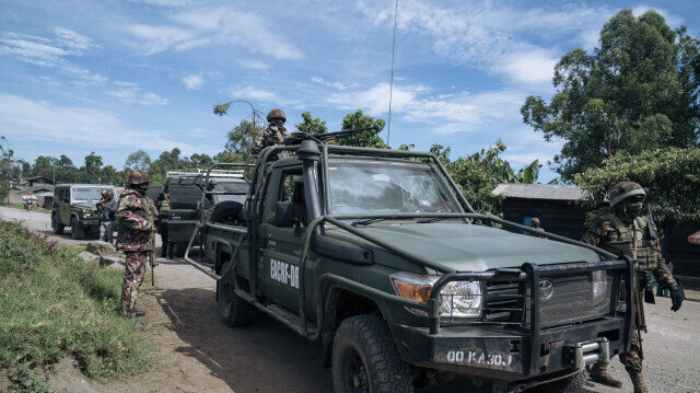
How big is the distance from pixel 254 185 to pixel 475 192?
413 inches

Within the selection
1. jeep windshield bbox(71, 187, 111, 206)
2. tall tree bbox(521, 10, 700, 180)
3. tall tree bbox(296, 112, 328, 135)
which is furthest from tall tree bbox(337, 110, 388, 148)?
tall tree bbox(521, 10, 700, 180)

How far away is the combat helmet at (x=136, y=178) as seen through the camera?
6.20 m

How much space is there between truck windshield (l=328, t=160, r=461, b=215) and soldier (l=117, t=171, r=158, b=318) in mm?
3112

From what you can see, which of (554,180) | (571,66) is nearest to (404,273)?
(554,180)

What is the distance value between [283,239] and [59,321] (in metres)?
2.08

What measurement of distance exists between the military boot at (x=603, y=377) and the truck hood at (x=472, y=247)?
68.5 inches

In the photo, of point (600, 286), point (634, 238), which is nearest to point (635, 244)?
point (634, 238)

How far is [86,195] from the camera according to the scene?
18109 mm

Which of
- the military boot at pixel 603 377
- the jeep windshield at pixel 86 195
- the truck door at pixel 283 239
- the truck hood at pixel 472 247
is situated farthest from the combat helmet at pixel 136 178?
the jeep windshield at pixel 86 195

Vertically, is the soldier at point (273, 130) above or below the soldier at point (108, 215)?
above

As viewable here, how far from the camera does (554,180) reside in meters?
24.5

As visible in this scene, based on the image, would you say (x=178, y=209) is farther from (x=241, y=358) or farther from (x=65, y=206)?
(x=65, y=206)

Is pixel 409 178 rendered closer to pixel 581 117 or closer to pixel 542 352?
pixel 542 352

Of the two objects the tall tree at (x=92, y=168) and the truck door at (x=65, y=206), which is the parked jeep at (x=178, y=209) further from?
the tall tree at (x=92, y=168)
